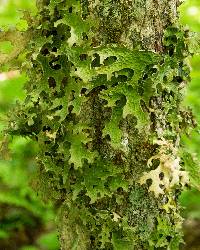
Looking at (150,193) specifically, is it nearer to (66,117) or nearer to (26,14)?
(66,117)

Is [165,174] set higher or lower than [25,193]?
lower

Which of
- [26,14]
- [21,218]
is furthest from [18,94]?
[26,14]

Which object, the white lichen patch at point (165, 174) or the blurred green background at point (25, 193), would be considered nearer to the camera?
the white lichen patch at point (165, 174)

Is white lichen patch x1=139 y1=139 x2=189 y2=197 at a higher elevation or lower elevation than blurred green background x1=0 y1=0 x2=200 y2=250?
lower

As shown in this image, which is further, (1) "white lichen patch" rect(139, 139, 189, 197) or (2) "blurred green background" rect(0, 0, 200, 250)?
(2) "blurred green background" rect(0, 0, 200, 250)
